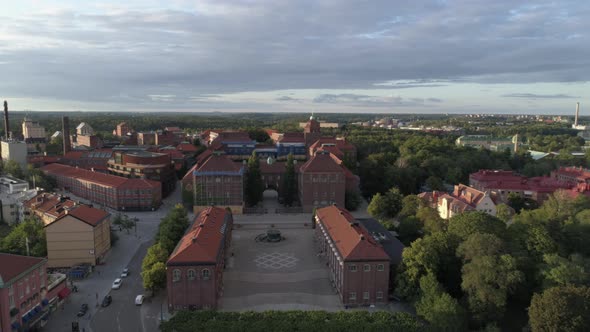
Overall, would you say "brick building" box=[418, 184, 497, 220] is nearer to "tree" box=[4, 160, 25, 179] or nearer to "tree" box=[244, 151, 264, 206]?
"tree" box=[244, 151, 264, 206]

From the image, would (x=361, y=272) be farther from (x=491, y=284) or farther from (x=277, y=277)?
(x=491, y=284)

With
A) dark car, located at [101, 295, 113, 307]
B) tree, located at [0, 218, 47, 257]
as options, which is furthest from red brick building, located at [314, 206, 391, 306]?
tree, located at [0, 218, 47, 257]

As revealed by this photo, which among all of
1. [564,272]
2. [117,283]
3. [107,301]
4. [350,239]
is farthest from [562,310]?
[117,283]

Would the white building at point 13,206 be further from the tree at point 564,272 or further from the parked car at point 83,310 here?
the tree at point 564,272

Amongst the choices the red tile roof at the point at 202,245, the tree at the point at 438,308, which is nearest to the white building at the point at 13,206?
the red tile roof at the point at 202,245

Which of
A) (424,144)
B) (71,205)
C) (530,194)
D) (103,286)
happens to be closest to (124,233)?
(71,205)

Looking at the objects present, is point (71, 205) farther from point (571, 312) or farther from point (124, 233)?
point (571, 312)
